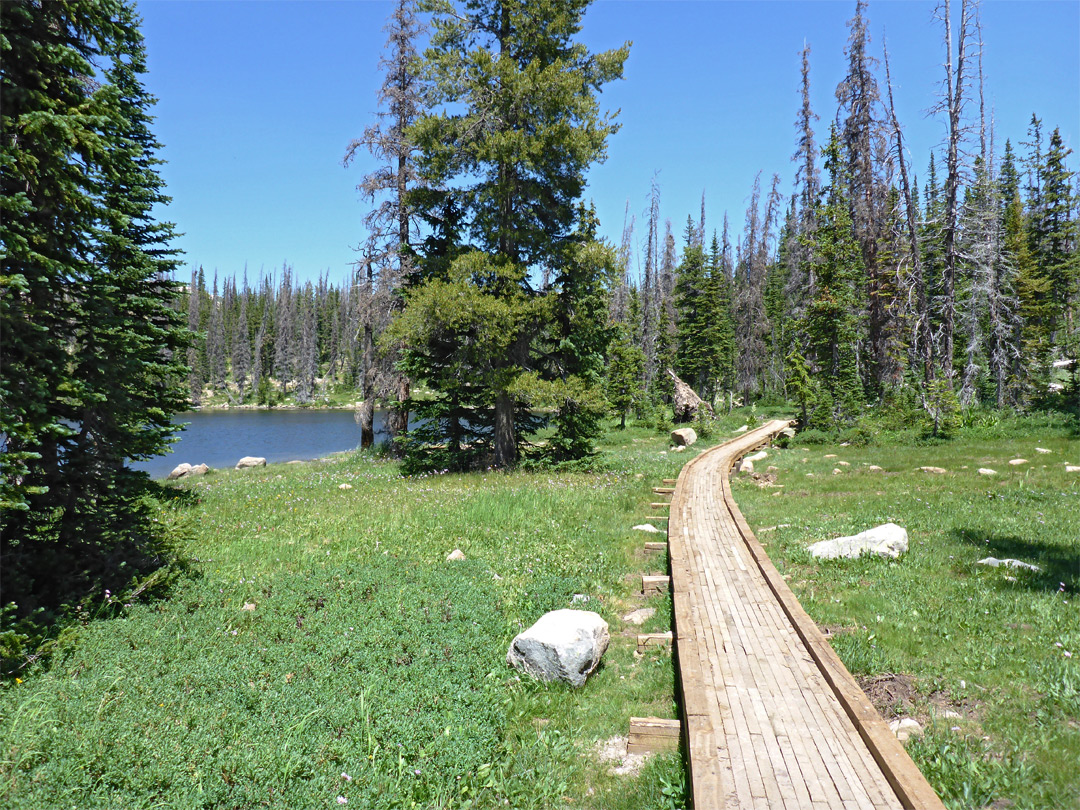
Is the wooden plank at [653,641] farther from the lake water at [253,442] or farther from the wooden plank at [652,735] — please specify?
the lake water at [253,442]

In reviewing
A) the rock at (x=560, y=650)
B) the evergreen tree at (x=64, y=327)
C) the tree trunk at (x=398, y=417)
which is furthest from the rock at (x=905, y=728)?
the tree trunk at (x=398, y=417)

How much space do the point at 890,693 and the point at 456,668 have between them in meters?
4.28

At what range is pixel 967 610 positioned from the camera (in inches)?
271

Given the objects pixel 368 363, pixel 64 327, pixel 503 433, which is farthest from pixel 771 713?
pixel 368 363

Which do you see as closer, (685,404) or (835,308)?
(835,308)

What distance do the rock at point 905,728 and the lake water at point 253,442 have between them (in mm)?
23934

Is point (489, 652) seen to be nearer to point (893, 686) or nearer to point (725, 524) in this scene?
point (893, 686)

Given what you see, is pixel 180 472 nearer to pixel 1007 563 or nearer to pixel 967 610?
pixel 967 610

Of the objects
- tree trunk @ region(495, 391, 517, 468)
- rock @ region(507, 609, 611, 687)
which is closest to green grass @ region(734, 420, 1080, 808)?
rock @ region(507, 609, 611, 687)

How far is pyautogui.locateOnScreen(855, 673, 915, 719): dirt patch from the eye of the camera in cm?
513

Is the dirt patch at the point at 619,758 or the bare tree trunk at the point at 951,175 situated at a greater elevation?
the bare tree trunk at the point at 951,175

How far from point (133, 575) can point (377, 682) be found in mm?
4033

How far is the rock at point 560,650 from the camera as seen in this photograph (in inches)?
229

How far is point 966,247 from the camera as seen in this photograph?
952 inches
